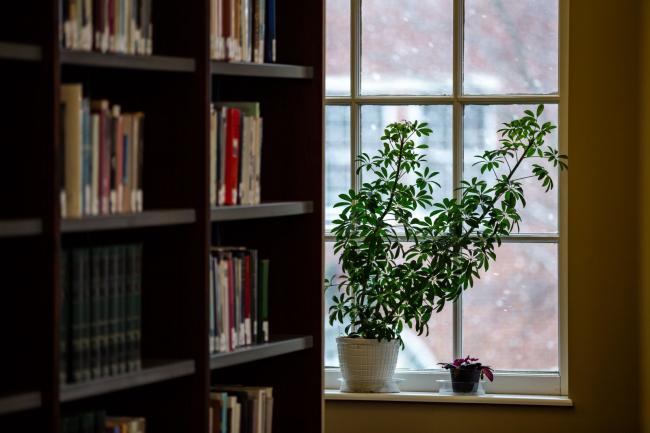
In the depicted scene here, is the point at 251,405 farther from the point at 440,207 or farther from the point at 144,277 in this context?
the point at 440,207

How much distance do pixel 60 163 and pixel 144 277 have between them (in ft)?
1.80

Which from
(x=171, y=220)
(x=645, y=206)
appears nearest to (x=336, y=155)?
(x=645, y=206)

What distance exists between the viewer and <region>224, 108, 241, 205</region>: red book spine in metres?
3.03

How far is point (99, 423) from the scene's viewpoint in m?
2.71

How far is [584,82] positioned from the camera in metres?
4.13

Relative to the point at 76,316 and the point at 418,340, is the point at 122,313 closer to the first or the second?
the point at 76,316

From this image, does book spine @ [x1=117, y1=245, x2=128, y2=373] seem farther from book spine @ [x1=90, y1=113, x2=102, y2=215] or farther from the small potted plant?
the small potted plant

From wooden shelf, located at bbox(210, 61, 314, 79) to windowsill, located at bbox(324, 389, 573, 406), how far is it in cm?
146

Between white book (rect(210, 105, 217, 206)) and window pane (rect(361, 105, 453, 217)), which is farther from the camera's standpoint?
window pane (rect(361, 105, 453, 217))

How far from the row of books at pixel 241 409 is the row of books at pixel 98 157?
69 centimetres

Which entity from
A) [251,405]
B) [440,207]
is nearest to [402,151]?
[440,207]

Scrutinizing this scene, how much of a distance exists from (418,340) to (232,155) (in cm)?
160

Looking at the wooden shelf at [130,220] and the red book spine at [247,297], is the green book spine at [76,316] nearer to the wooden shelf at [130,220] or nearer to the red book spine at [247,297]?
the wooden shelf at [130,220]

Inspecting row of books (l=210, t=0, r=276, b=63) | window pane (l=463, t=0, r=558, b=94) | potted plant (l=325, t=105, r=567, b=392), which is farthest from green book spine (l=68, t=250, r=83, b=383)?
window pane (l=463, t=0, r=558, b=94)
